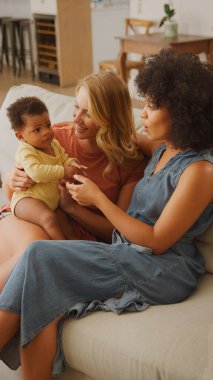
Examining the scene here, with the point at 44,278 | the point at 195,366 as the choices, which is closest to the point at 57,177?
the point at 44,278

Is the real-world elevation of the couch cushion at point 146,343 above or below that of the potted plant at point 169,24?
below

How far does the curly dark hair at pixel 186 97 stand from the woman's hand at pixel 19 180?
1.69 feet

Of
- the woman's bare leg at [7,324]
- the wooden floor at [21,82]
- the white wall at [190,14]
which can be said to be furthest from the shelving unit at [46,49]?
the woman's bare leg at [7,324]

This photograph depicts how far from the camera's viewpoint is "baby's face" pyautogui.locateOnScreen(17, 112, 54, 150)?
5.59 ft

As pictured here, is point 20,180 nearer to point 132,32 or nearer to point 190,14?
point 190,14

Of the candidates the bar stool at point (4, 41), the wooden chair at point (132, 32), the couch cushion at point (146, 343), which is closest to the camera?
the couch cushion at point (146, 343)

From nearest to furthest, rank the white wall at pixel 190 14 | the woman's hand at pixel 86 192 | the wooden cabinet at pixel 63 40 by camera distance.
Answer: the woman's hand at pixel 86 192, the white wall at pixel 190 14, the wooden cabinet at pixel 63 40

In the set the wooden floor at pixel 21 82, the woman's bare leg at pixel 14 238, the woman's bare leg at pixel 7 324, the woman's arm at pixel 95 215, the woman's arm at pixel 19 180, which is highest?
the woman's arm at pixel 19 180

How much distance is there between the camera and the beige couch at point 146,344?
4.09 feet

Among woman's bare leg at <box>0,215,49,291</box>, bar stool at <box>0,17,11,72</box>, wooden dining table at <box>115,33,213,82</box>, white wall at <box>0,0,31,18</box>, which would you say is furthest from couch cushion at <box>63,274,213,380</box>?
white wall at <box>0,0,31,18</box>

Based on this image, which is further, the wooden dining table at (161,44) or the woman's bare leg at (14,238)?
the wooden dining table at (161,44)

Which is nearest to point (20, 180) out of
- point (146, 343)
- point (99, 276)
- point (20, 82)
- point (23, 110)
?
point (23, 110)

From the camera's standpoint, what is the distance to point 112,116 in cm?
171

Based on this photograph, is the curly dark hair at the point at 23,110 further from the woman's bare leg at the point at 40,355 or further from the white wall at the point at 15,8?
the white wall at the point at 15,8
